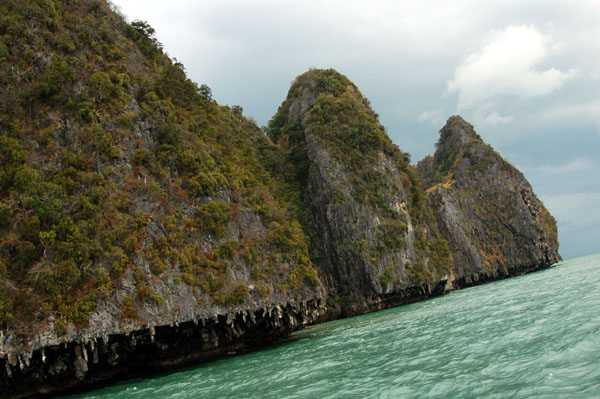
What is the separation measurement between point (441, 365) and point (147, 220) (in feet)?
63.2

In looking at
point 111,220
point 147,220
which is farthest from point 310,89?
point 111,220

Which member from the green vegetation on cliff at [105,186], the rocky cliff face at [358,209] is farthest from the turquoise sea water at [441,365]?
the rocky cliff face at [358,209]

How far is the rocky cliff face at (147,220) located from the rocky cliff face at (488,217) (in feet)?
61.7

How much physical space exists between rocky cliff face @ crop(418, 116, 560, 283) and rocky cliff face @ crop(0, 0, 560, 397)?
18.8 metres

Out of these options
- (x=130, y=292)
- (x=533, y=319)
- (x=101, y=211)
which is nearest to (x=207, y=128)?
(x=101, y=211)

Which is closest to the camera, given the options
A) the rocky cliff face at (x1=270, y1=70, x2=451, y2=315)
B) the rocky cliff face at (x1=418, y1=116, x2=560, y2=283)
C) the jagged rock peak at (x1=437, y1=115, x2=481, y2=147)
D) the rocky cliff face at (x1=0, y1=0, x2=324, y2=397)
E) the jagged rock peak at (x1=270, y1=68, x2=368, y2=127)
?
the rocky cliff face at (x1=0, y1=0, x2=324, y2=397)

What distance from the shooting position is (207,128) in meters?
37.7

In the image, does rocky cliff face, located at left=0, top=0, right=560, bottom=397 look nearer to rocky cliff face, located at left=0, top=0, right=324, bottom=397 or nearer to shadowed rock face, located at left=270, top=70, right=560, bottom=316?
rocky cliff face, located at left=0, top=0, right=324, bottom=397

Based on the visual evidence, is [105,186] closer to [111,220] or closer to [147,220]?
[111,220]

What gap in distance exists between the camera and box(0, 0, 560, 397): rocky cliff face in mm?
19250

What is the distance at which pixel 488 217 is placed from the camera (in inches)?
2938

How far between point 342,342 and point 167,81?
28402mm

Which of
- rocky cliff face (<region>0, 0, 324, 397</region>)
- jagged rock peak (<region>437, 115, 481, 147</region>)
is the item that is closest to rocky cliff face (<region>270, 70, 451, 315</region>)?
rocky cliff face (<region>0, 0, 324, 397</region>)

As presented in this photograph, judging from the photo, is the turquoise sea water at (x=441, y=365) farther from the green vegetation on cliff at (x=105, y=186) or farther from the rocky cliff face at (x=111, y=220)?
the green vegetation on cliff at (x=105, y=186)
